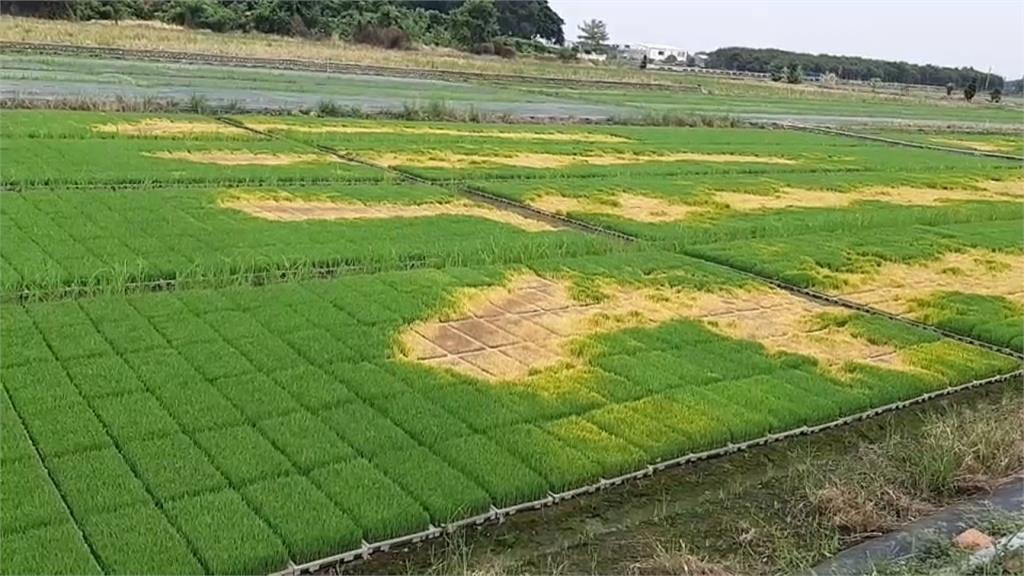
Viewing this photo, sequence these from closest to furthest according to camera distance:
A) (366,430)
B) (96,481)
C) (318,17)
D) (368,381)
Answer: (96,481), (366,430), (368,381), (318,17)

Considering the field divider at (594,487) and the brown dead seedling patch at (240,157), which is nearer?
the field divider at (594,487)

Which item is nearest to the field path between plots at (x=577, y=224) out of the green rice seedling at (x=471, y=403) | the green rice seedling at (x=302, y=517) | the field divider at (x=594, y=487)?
the field divider at (x=594, y=487)

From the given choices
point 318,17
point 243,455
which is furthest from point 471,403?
point 318,17

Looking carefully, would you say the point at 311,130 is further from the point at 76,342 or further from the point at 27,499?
the point at 27,499

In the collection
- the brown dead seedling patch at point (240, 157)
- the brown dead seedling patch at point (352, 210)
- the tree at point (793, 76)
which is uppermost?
the tree at point (793, 76)

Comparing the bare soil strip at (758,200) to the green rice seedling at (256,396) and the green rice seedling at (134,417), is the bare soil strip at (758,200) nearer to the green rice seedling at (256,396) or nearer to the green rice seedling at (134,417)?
the green rice seedling at (256,396)
